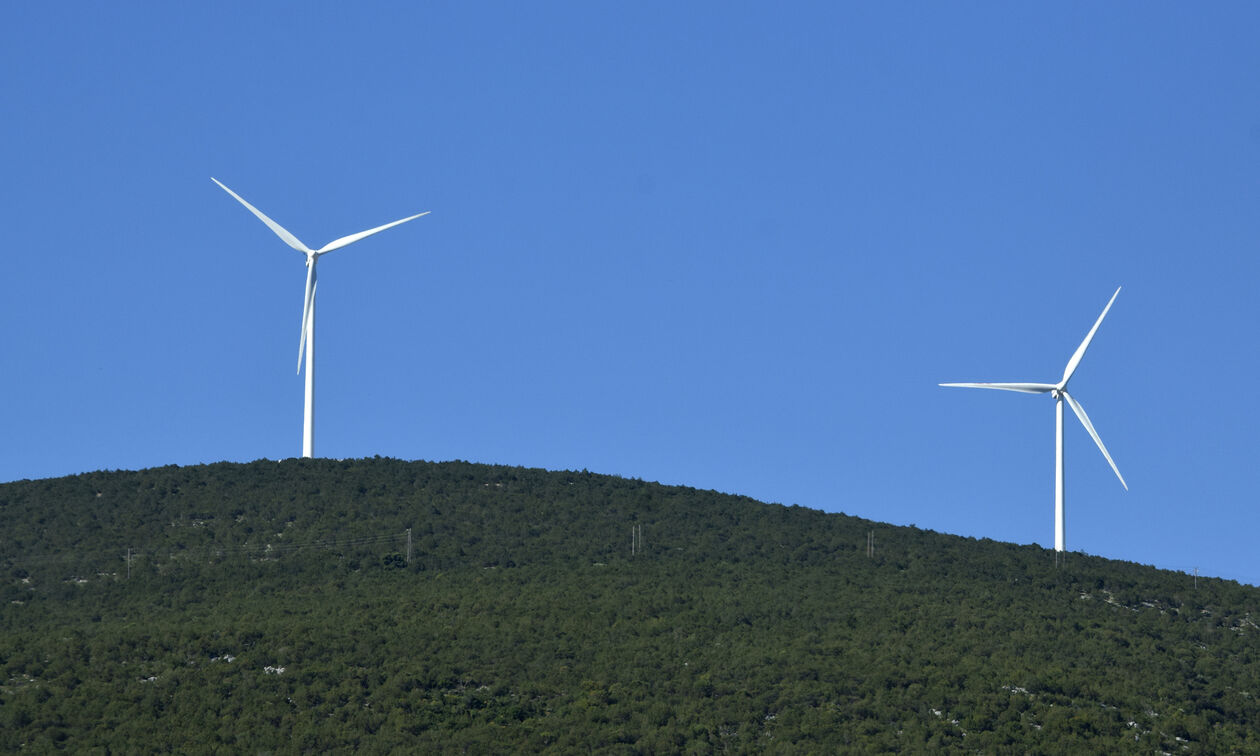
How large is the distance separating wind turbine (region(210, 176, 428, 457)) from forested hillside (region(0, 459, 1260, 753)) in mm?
2654

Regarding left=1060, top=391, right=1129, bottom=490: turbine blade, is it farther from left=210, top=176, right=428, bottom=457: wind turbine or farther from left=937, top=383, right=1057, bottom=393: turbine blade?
left=210, top=176, right=428, bottom=457: wind turbine

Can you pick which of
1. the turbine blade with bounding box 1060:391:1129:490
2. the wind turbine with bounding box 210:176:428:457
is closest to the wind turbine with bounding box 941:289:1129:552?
the turbine blade with bounding box 1060:391:1129:490

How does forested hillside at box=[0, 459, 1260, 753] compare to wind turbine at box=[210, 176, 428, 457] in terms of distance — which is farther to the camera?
wind turbine at box=[210, 176, 428, 457]

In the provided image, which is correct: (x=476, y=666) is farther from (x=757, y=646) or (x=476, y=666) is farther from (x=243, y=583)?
(x=243, y=583)

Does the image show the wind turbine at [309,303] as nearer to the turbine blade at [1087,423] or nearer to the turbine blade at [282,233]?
the turbine blade at [282,233]

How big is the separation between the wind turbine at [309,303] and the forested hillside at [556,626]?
2.65 meters

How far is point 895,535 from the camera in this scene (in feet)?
253

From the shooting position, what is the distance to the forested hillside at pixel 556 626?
47000 millimetres

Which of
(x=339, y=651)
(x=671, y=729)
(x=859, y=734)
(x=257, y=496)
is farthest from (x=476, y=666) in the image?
(x=257, y=496)

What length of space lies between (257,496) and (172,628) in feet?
76.0

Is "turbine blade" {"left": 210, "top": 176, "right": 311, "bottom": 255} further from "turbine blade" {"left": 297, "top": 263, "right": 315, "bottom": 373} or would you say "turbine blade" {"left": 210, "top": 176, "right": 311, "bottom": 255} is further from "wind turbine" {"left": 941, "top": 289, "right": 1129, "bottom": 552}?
"wind turbine" {"left": 941, "top": 289, "right": 1129, "bottom": 552}

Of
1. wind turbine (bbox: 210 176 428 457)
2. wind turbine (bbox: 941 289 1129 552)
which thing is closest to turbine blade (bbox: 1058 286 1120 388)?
wind turbine (bbox: 941 289 1129 552)

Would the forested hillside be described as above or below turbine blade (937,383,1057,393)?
below

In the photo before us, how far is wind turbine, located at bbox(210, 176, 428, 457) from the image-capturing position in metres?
82.1
